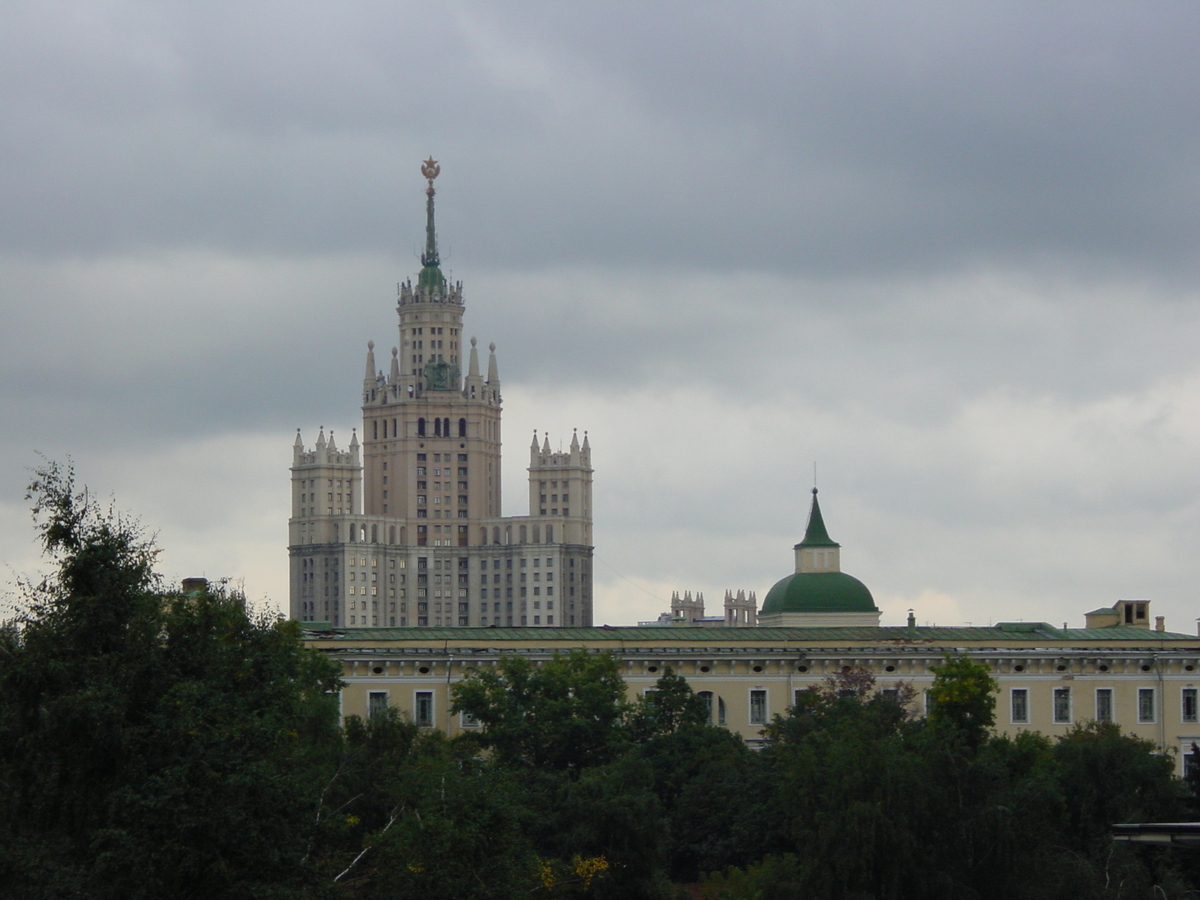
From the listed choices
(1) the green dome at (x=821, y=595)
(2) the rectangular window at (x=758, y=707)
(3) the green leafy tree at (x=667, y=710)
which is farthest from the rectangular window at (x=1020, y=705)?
(1) the green dome at (x=821, y=595)

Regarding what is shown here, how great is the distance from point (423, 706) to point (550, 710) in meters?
12.9

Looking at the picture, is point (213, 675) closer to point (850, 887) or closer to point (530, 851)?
point (530, 851)

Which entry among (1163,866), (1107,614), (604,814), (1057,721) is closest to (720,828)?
(604,814)

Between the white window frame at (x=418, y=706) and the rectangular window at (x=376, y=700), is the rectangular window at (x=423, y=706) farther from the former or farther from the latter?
the rectangular window at (x=376, y=700)

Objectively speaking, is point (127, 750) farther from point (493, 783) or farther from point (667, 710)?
point (667, 710)

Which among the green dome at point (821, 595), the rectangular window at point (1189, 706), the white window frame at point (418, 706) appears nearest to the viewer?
the white window frame at point (418, 706)

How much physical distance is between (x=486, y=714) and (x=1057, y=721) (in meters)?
32.1

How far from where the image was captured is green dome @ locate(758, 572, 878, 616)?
158750 millimetres

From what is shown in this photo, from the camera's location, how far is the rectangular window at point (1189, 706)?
116 metres

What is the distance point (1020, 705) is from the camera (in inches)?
4523

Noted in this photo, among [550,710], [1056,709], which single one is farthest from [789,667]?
[550,710]

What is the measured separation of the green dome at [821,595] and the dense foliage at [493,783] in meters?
46.9

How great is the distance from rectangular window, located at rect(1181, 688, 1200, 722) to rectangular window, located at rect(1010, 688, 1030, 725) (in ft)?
27.2

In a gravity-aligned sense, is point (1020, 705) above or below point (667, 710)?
above
